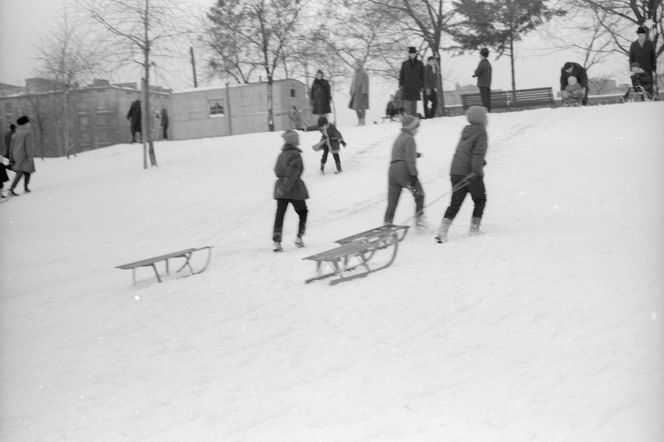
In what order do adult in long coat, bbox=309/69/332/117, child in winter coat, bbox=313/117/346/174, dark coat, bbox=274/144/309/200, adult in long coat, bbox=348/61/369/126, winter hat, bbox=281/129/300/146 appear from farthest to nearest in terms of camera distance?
adult in long coat, bbox=348/61/369/126 → adult in long coat, bbox=309/69/332/117 → child in winter coat, bbox=313/117/346/174 → winter hat, bbox=281/129/300/146 → dark coat, bbox=274/144/309/200

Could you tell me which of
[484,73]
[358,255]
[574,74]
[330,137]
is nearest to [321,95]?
[484,73]

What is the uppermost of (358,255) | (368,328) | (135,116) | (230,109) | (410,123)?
(230,109)

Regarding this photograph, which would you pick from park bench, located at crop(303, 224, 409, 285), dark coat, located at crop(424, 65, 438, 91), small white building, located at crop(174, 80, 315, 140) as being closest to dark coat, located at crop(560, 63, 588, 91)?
dark coat, located at crop(424, 65, 438, 91)

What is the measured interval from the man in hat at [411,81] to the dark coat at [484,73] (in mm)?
1807

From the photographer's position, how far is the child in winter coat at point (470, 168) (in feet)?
31.6

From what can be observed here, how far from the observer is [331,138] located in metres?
17.0

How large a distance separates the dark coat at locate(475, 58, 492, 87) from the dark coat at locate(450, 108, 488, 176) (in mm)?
13684

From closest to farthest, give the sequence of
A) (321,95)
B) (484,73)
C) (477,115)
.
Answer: (477,115)
(484,73)
(321,95)

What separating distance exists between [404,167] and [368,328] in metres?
4.36

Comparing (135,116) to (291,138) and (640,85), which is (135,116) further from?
(291,138)

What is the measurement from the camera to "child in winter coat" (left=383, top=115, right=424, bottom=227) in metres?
10.5

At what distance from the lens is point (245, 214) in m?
14.7

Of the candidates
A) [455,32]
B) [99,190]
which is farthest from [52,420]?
[455,32]

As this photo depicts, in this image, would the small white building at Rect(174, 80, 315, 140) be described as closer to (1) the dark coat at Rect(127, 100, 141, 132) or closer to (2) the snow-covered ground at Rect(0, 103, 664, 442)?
(1) the dark coat at Rect(127, 100, 141, 132)
